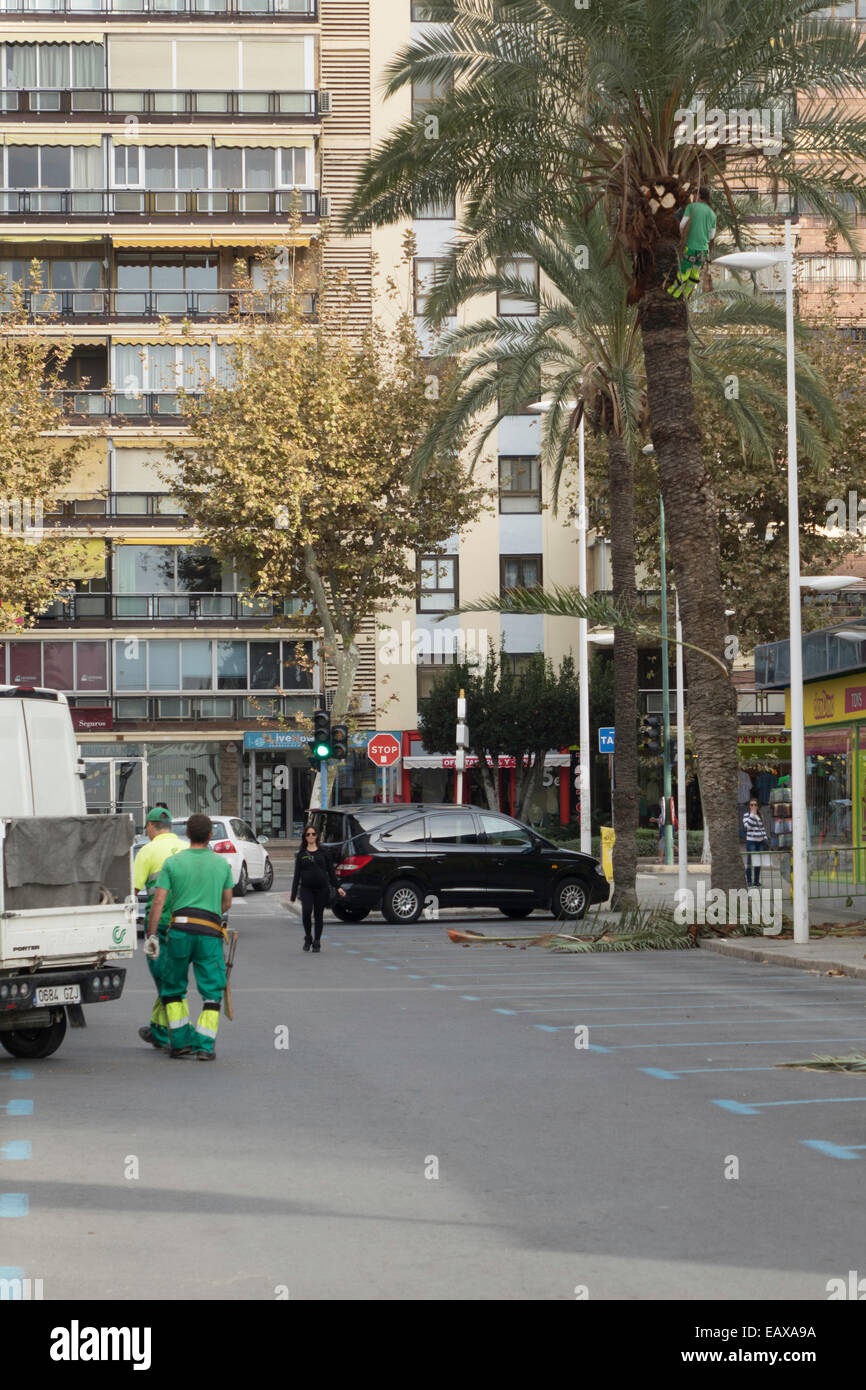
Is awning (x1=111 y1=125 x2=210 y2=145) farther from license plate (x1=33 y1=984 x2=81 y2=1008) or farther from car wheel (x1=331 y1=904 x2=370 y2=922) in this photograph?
license plate (x1=33 y1=984 x2=81 y2=1008)

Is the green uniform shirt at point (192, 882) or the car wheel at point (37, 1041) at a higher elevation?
the green uniform shirt at point (192, 882)

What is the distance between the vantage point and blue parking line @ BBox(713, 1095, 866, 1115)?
10141 millimetres

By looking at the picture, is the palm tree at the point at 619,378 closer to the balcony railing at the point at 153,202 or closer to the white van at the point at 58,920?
the white van at the point at 58,920

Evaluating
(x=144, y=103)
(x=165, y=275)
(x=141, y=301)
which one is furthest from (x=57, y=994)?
(x=144, y=103)

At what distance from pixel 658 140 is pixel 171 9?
127 feet

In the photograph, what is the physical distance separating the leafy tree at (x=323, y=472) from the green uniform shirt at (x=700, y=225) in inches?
730

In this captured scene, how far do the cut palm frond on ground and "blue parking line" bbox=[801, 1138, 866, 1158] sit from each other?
8.52ft

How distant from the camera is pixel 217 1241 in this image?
6.86 m

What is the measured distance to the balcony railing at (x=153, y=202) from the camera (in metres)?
56.5

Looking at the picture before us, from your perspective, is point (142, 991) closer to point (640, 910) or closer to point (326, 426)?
point (640, 910)

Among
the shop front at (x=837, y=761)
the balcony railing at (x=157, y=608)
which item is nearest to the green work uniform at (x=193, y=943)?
the shop front at (x=837, y=761)

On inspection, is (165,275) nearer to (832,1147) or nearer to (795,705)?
(795,705)

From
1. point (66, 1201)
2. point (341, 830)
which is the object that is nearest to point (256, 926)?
point (341, 830)

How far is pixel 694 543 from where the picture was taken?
23.7 meters
